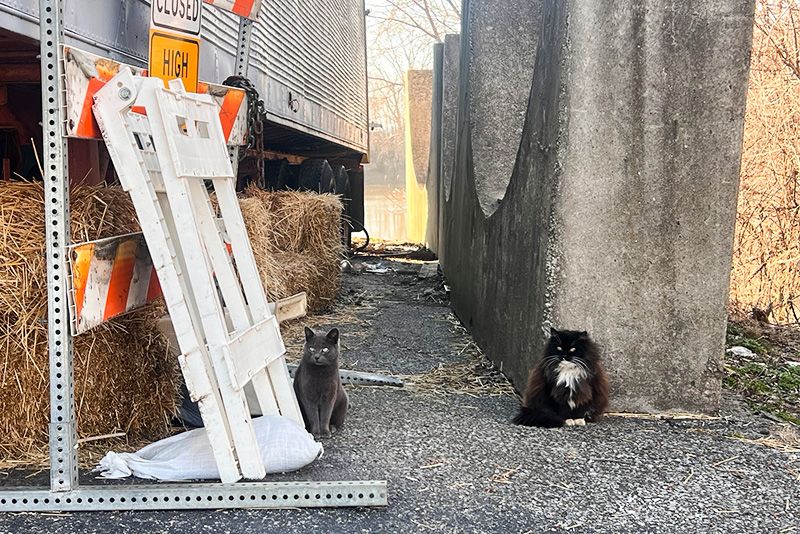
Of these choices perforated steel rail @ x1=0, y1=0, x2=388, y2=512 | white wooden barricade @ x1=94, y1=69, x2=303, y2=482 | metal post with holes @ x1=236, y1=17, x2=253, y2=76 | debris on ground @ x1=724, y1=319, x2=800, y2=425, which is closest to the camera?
perforated steel rail @ x1=0, y1=0, x2=388, y2=512

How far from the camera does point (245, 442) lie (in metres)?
2.85

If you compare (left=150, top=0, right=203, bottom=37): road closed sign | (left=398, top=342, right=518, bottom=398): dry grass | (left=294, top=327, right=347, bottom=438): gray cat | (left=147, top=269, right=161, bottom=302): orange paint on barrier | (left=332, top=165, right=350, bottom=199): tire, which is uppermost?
(left=150, top=0, right=203, bottom=37): road closed sign

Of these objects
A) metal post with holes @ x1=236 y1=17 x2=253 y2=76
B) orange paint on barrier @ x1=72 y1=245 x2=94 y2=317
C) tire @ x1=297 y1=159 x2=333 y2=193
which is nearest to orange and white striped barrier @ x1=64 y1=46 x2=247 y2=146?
orange paint on barrier @ x1=72 y1=245 x2=94 y2=317

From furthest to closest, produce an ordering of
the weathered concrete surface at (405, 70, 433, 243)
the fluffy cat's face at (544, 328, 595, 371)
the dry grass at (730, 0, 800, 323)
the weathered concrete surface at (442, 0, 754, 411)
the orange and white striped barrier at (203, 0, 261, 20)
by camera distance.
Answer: the weathered concrete surface at (405, 70, 433, 243), the dry grass at (730, 0, 800, 323), the orange and white striped barrier at (203, 0, 261, 20), the weathered concrete surface at (442, 0, 754, 411), the fluffy cat's face at (544, 328, 595, 371)

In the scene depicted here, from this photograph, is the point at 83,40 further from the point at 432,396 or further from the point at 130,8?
the point at 432,396

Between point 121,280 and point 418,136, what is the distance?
15.4 meters

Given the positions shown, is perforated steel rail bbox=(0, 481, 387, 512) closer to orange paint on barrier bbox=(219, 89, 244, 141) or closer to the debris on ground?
orange paint on barrier bbox=(219, 89, 244, 141)

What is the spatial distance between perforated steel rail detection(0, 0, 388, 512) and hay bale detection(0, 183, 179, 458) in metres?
0.32

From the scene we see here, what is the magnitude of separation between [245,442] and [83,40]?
5.92ft

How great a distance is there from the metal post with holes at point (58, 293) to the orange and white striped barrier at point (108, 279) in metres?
0.04

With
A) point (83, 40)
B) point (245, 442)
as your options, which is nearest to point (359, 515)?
point (245, 442)

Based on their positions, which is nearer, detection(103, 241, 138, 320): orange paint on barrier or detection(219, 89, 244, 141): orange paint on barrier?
detection(103, 241, 138, 320): orange paint on barrier

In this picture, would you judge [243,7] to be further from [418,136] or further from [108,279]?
[418,136]

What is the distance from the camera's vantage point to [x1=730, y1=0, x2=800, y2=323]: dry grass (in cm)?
678
